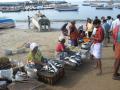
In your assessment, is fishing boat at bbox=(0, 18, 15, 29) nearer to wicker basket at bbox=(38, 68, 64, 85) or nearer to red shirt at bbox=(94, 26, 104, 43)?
red shirt at bbox=(94, 26, 104, 43)

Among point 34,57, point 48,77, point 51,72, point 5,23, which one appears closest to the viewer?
point 48,77

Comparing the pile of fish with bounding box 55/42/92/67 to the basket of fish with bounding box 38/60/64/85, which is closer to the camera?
the basket of fish with bounding box 38/60/64/85

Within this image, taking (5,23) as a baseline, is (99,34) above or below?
above

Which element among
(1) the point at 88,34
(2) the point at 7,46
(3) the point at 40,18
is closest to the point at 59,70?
(1) the point at 88,34

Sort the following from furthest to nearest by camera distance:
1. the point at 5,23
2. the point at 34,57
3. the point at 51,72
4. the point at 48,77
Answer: the point at 5,23 < the point at 34,57 < the point at 51,72 < the point at 48,77

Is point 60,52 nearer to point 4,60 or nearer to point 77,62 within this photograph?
point 77,62

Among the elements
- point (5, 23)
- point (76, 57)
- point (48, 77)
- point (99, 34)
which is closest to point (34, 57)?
point (48, 77)

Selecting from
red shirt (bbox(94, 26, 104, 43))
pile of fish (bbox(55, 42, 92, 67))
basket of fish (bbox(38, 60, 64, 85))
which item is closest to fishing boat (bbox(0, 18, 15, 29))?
pile of fish (bbox(55, 42, 92, 67))

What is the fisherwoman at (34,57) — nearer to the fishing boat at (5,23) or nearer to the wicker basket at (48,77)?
the wicker basket at (48,77)

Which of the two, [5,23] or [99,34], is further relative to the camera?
[5,23]

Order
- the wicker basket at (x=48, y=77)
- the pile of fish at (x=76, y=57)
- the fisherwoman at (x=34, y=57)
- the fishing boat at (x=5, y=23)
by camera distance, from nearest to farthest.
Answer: the wicker basket at (x=48, y=77), the fisherwoman at (x=34, y=57), the pile of fish at (x=76, y=57), the fishing boat at (x=5, y=23)

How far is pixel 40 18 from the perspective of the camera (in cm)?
2697

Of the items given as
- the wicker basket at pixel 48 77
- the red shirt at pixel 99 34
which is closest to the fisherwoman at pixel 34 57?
the wicker basket at pixel 48 77

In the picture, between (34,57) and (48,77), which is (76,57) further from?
(48,77)
